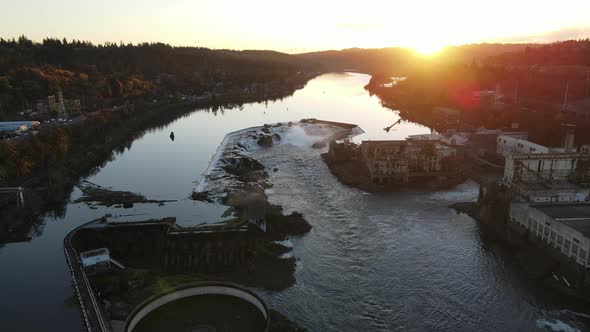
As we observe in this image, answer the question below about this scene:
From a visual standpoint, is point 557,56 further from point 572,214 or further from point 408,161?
point 572,214

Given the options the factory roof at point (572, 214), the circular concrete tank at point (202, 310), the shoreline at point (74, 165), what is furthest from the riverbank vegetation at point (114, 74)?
the factory roof at point (572, 214)

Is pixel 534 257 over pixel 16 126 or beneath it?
beneath

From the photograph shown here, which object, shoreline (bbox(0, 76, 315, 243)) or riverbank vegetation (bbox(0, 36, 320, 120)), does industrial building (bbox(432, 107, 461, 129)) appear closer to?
shoreline (bbox(0, 76, 315, 243))

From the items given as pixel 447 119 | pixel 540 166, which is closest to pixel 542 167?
pixel 540 166

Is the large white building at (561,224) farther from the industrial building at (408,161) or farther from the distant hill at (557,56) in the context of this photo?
the distant hill at (557,56)

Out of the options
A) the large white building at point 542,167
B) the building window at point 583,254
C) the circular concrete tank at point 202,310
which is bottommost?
the circular concrete tank at point 202,310
